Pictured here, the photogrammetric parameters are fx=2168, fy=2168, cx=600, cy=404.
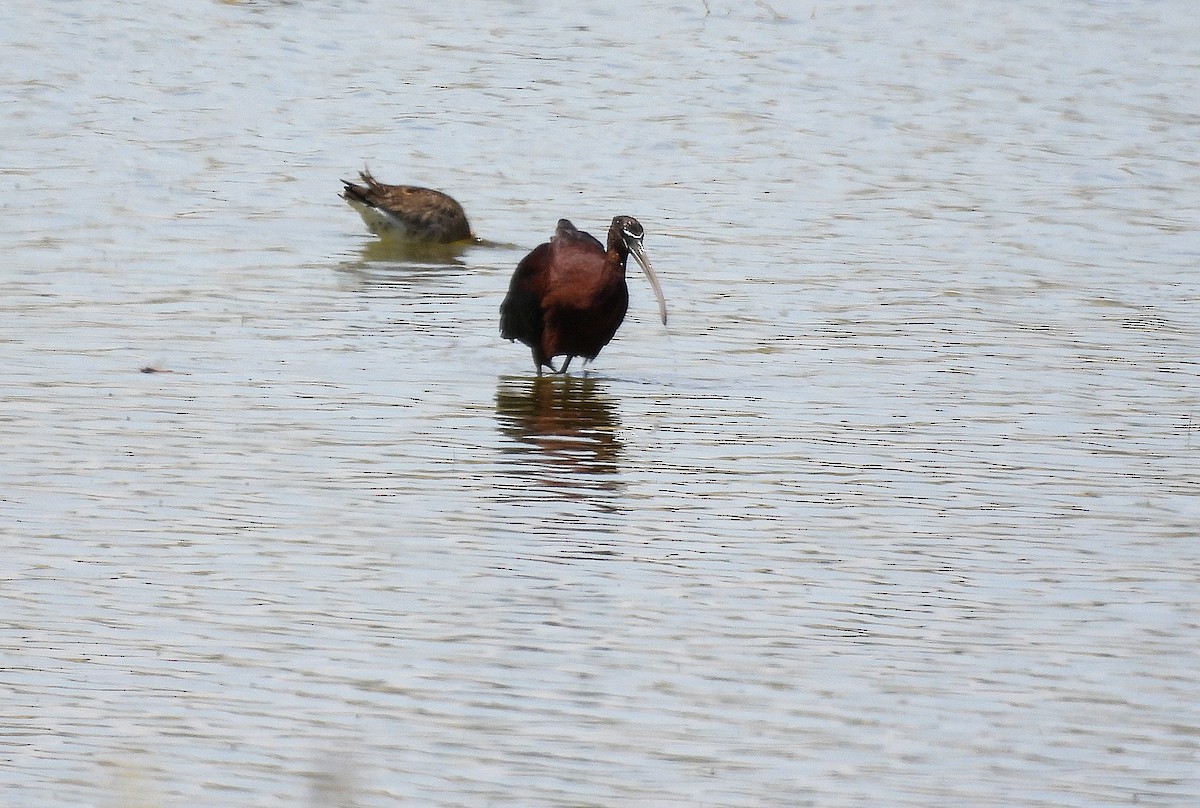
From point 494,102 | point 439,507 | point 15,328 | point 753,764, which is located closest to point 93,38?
point 494,102

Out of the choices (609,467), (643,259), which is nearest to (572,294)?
(643,259)

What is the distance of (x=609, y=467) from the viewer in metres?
8.32

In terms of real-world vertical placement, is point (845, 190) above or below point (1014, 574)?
below

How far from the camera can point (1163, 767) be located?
5.20 meters

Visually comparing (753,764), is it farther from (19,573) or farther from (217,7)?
(217,7)

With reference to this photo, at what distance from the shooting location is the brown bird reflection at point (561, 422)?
850 cm

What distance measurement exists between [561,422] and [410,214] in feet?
16.3

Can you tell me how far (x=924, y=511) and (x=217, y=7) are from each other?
17144 millimetres

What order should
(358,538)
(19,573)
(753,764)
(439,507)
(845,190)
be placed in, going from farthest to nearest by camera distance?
(845,190)
(439,507)
(358,538)
(19,573)
(753,764)

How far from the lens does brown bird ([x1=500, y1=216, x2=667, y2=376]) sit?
33.8ft

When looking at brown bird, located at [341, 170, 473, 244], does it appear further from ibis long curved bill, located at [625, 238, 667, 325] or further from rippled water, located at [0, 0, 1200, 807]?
ibis long curved bill, located at [625, 238, 667, 325]

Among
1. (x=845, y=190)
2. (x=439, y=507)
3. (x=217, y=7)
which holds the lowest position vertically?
(x=217, y=7)

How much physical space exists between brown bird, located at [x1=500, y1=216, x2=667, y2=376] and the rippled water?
0.72ft

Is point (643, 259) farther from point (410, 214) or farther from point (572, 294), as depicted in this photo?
point (410, 214)
